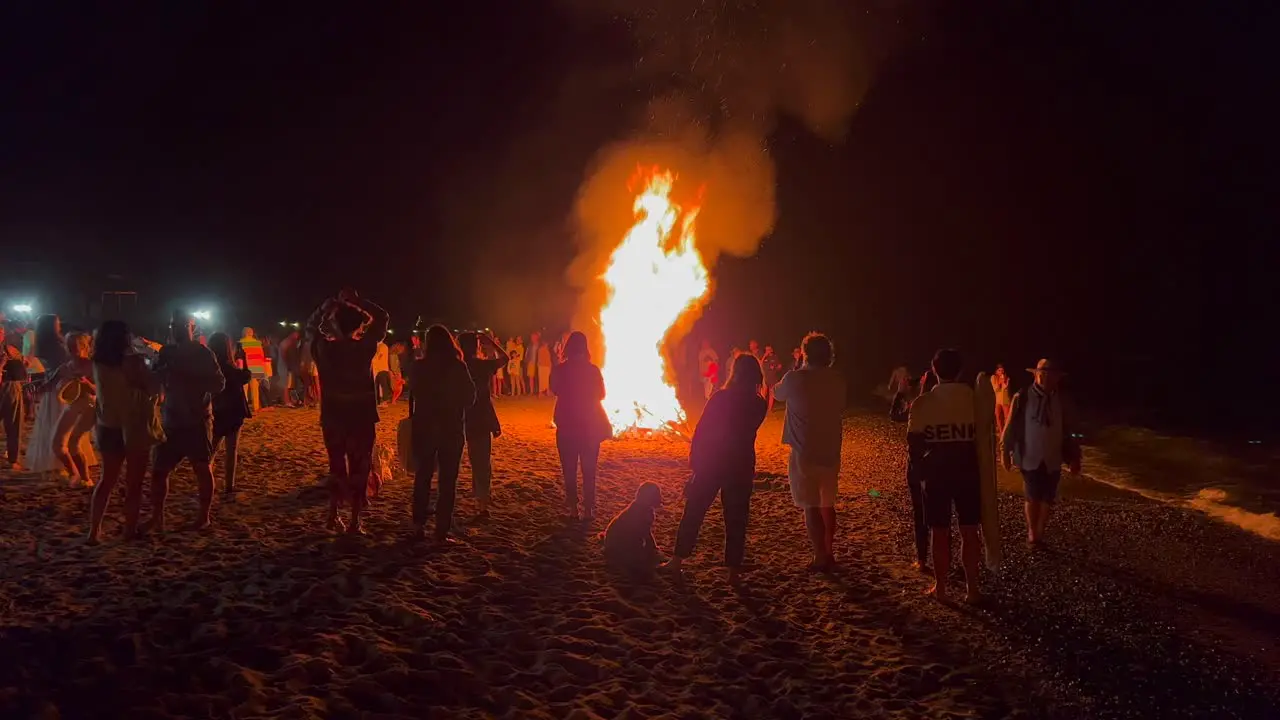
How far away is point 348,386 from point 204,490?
180 cm

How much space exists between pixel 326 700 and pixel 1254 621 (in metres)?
6.82

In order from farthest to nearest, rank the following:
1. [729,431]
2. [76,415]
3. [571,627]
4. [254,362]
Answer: [254,362], [76,415], [729,431], [571,627]

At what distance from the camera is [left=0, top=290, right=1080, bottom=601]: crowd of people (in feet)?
18.9

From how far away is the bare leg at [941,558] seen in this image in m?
5.73

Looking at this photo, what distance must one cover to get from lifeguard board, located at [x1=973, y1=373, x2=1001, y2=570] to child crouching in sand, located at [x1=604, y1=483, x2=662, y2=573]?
258cm

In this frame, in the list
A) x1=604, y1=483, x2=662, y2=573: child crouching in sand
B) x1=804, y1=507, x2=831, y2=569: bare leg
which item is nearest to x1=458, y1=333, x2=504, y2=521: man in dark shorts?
x1=604, y1=483, x2=662, y2=573: child crouching in sand

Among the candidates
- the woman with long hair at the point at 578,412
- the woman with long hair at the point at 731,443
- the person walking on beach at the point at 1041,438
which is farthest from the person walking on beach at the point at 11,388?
the person walking on beach at the point at 1041,438

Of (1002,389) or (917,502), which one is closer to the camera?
(917,502)

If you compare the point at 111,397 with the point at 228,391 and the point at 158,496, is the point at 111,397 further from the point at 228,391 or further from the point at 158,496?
the point at 228,391

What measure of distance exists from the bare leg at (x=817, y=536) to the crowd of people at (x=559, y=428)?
0.04ft

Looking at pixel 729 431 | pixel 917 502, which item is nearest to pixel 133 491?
pixel 729 431

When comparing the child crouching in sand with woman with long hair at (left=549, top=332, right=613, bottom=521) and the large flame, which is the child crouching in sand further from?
the large flame

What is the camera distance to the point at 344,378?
20.6 ft

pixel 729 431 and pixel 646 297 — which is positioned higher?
pixel 646 297
